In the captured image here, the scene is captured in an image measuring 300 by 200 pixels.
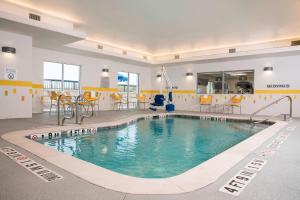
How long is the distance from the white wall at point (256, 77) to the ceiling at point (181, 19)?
111 cm

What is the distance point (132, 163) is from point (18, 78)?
17.8 ft

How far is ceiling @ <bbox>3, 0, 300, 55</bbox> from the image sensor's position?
217 inches

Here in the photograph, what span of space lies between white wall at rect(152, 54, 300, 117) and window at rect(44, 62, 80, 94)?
5.50 metres

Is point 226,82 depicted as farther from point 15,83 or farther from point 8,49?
point 8,49

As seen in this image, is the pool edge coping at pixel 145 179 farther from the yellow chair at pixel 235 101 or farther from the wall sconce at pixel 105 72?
the wall sconce at pixel 105 72

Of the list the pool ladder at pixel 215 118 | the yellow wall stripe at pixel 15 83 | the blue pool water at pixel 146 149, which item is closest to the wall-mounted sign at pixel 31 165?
the blue pool water at pixel 146 149

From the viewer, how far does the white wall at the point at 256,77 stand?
8852 mm

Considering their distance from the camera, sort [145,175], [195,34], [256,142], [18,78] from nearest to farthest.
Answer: [145,175], [256,142], [18,78], [195,34]

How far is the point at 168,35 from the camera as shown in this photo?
8.41 m

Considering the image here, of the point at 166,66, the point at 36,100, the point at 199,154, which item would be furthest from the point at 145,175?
the point at 166,66

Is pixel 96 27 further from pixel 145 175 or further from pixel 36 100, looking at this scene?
pixel 145 175

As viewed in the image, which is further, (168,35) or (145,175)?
(168,35)

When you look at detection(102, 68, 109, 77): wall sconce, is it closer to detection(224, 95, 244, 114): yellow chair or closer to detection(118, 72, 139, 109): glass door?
detection(118, 72, 139, 109): glass door

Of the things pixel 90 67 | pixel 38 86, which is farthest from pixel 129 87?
pixel 38 86
